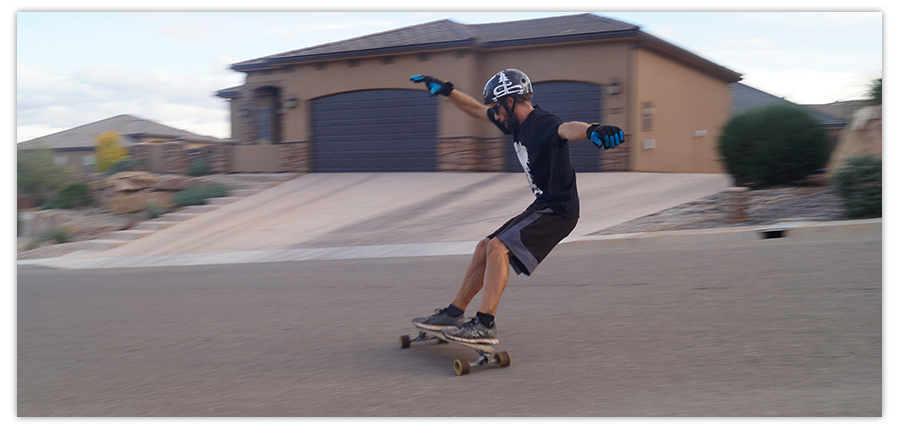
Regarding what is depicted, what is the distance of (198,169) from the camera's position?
20328mm

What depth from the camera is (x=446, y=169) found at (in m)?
18.5

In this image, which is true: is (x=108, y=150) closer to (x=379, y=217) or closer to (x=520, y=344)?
(x=379, y=217)

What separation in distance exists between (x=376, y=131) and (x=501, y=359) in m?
15.6

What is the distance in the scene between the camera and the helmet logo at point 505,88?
439cm

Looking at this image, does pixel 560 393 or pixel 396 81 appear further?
pixel 396 81

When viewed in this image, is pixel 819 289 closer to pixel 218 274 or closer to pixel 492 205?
pixel 218 274

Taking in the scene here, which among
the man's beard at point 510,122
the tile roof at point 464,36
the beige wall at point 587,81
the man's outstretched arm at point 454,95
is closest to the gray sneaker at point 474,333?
the man's beard at point 510,122

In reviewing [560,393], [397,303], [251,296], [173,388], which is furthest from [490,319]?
[251,296]

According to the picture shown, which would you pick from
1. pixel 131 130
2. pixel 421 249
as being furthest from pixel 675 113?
pixel 131 130

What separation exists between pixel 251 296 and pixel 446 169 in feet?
37.8

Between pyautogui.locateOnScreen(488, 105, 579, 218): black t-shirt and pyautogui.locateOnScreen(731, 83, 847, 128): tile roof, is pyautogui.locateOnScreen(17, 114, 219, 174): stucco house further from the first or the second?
pyautogui.locateOnScreen(731, 83, 847, 128): tile roof

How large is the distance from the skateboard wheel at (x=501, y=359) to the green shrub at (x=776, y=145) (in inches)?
372

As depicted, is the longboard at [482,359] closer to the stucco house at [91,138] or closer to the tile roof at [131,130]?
the stucco house at [91,138]

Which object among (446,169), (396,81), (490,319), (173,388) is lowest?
(173,388)
